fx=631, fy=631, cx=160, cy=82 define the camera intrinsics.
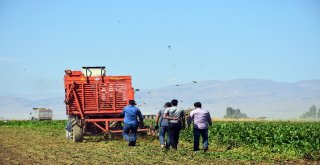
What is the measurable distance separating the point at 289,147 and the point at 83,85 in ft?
32.6

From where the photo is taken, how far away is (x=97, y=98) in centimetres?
2852

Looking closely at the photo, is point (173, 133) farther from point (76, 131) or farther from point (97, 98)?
point (76, 131)

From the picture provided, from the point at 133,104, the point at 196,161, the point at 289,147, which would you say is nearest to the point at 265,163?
the point at 196,161

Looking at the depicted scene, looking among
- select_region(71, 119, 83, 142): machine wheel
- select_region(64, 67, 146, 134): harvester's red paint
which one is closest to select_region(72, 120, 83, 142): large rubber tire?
select_region(71, 119, 83, 142): machine wheel

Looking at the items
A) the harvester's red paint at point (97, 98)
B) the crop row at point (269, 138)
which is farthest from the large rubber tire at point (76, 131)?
the crop row at point (269, 138)

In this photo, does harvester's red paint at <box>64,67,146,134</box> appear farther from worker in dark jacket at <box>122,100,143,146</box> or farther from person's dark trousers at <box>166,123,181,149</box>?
person's dark trousers at <box>166,123,181,149</box>

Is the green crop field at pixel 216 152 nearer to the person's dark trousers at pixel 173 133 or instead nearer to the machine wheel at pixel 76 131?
the person's dark trousers at pixel 173 133

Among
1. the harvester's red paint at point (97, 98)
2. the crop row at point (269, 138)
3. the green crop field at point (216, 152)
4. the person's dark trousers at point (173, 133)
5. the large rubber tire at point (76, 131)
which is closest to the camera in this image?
the green crop field at point (216, 152)

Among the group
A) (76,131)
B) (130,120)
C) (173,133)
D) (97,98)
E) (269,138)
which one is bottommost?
(269,138)

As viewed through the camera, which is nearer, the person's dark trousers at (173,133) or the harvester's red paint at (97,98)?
the person's dark trousers at (173,133)

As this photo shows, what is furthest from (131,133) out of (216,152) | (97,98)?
(216,152)

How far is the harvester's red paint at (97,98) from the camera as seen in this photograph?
28.4 m

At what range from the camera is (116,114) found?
2888 cm

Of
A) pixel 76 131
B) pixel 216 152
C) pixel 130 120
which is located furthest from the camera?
pixel 76 131
